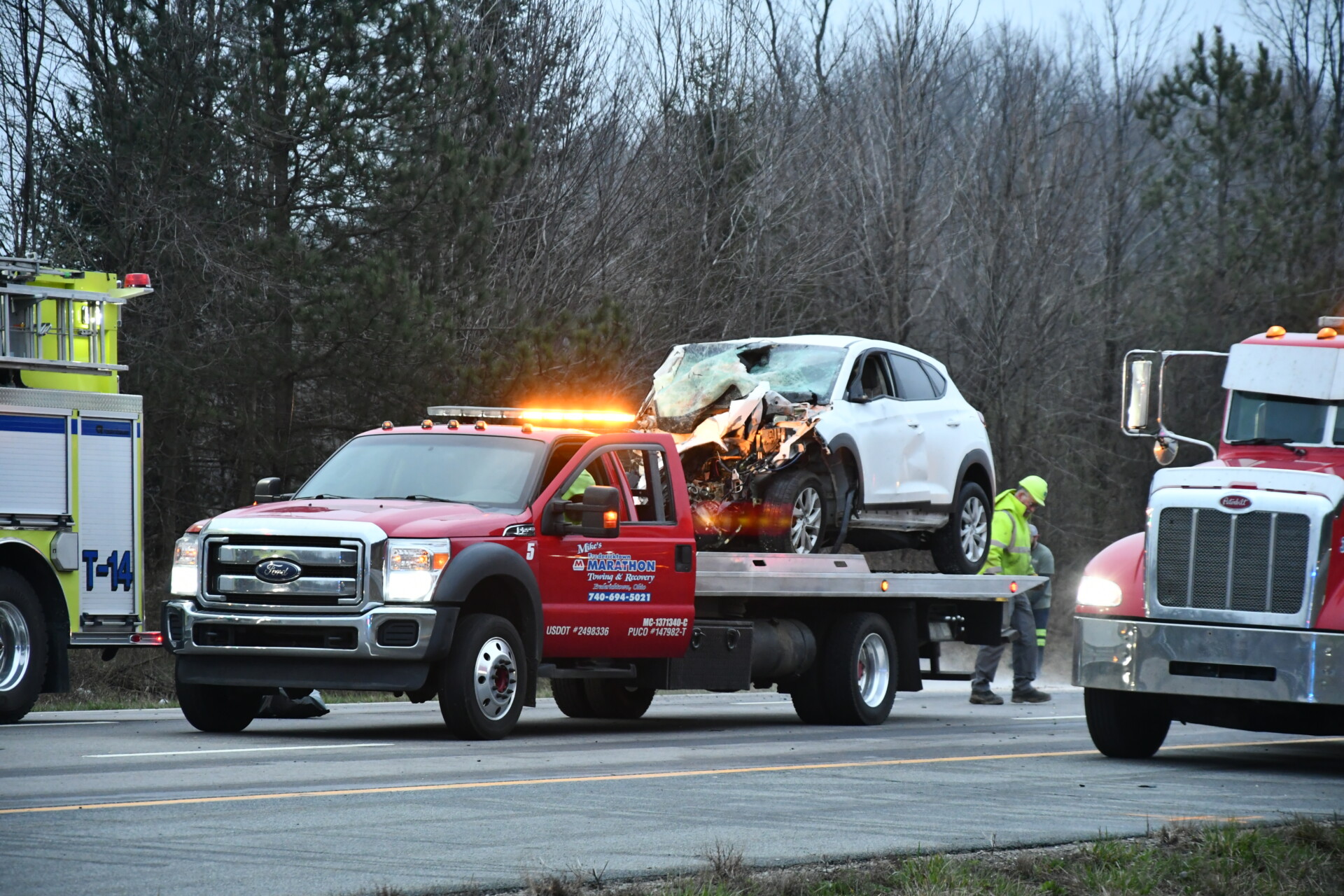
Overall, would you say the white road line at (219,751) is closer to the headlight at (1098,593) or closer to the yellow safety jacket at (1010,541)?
the headlight at (1098,593)

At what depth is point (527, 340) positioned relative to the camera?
891 inches

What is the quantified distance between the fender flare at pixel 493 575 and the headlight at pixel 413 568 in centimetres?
6

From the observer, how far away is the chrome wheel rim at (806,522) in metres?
14.4

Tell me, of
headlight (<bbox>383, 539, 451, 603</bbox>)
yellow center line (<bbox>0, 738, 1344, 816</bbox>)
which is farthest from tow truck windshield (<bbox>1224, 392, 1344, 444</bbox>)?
headlight (<bbox>383, 539, 451, 603</bbox>)

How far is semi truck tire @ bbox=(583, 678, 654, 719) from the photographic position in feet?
49.3

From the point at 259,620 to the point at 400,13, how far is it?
1318cm

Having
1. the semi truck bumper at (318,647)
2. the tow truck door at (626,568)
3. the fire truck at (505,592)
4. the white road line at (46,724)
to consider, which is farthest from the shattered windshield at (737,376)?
the white road line at (46,724)

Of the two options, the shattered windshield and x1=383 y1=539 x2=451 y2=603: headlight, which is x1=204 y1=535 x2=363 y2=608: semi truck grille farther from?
the shattered windshield

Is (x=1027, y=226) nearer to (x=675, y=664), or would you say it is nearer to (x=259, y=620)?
(x=675, y=664)

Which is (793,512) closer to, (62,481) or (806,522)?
(806,522)

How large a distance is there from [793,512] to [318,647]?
421 cm

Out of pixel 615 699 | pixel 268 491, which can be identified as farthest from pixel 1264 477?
pixel 268 491

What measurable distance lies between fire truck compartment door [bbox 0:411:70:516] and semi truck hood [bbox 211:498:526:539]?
2072mm

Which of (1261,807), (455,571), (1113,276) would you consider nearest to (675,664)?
(455,571)
